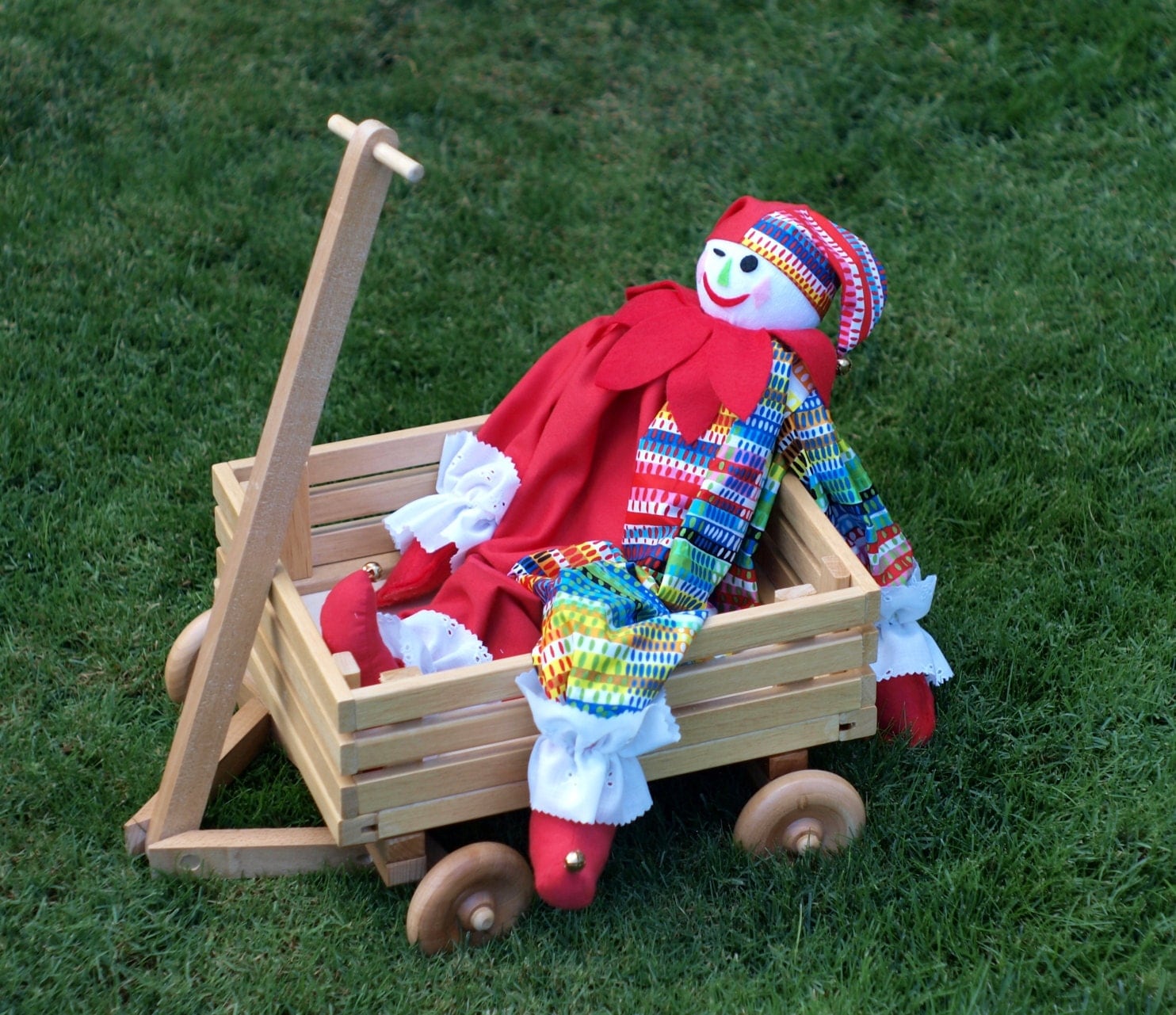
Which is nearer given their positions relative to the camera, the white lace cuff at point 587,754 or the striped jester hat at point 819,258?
the white lace cuff at point 587,754

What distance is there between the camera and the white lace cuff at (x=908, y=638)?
278 cm

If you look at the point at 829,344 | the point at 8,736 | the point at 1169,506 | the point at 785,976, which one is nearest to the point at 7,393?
the point at 8,736

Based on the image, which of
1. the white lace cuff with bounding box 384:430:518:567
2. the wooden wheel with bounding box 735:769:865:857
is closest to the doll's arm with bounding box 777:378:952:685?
the wooden wheel with bounding box 735:769:865:857

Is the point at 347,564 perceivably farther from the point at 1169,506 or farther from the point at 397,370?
the point at 1169,506

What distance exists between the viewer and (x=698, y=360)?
278 centimetres

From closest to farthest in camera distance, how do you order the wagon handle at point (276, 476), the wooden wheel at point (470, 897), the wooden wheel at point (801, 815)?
the wagon handle at point (276, 476)
the wooden wheel at point (470, 897)
the wooden wheel at point (801, 815)

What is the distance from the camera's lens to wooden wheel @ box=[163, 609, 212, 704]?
2.86m

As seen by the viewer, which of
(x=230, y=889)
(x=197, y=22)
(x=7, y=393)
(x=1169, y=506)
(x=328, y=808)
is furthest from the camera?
(x=197, y=22)

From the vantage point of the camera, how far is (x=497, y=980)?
246cm

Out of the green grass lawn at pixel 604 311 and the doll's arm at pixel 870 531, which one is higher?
the doll's arm at pixel 870 531

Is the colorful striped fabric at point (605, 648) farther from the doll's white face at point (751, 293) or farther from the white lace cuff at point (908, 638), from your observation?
the doll's white face at point (751, 293)

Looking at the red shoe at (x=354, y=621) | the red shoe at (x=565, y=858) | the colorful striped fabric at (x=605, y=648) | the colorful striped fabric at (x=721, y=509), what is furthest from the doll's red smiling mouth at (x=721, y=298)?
the red shoe at (x=565, y=858)

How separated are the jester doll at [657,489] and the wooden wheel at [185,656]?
342 millimetres

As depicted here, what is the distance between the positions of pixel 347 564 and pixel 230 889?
2.22 feet
